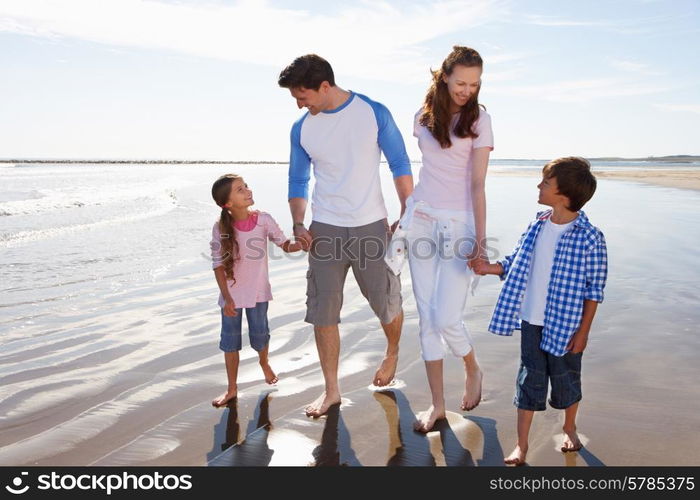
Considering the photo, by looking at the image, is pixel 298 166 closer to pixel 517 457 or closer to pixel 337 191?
pixel 337 191

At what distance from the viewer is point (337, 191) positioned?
393cm

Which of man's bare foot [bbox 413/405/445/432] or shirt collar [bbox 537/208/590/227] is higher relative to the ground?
shirt collar [bbox 537/208/590/227]

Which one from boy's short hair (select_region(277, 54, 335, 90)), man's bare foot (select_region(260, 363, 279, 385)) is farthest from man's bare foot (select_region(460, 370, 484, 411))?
boy's short hair (select_region(277, 54, 335, 90))

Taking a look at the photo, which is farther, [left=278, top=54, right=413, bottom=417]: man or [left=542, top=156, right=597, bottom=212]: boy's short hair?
[left=278, top=54, right=413, bottom=417]: man

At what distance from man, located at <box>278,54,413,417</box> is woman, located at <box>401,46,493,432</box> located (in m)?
0.30

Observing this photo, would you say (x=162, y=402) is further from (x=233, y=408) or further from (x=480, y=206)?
(x=480, y=206)

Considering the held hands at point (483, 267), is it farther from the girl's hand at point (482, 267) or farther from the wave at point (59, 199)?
the wave at point (59, 199)

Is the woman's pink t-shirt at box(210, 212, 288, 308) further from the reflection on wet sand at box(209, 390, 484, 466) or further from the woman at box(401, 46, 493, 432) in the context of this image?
the woman at box(401, 46, 493, 432)

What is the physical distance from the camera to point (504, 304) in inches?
129

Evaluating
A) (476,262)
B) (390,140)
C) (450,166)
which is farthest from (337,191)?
(476,262)

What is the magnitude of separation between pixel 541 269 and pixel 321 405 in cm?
157

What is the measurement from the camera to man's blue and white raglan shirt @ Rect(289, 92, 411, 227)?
388 cm

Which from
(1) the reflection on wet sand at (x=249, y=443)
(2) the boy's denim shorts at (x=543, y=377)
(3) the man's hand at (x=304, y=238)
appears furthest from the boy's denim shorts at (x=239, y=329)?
(2) the boy's denim shorts at (x=543, y=377)

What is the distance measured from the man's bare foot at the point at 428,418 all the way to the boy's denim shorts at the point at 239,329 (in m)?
1.15
